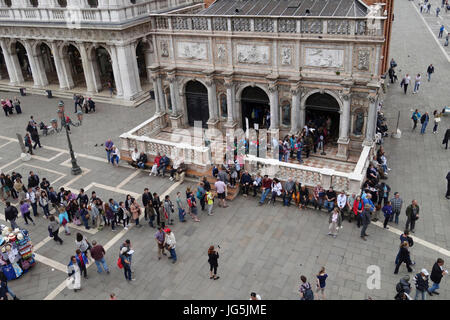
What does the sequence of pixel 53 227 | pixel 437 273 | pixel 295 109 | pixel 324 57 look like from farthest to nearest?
pixel 295 109 → pixel 324 57 → pixel 53 227 → pixel 437 273

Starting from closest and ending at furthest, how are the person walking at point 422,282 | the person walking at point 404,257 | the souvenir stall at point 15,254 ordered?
the person walking at point 422,282 < the person walking at point 404,257 < the souvenir stall at point 15,254

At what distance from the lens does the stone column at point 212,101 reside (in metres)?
25.0

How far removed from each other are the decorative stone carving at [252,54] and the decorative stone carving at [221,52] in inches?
33.6

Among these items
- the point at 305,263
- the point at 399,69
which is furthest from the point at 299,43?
the point at 399,69

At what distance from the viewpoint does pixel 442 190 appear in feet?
67.6

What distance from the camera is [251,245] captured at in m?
17.6

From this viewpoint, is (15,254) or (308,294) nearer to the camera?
(308,294)

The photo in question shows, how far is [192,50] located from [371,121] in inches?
441

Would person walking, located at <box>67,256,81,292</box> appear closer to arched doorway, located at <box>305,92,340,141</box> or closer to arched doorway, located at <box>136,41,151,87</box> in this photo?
arched doorway, located at <box>305,92,340,141</box>

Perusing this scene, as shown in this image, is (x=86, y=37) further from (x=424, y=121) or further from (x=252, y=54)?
(x=424, y=121)

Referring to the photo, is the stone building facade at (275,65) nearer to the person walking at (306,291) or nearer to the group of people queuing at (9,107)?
the person walking at (306,291)

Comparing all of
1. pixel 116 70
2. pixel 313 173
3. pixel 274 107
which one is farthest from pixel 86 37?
pixel 313 173

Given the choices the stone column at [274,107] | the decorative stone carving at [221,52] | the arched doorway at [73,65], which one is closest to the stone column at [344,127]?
the stone column at [274,107]

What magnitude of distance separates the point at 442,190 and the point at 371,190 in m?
4.38
